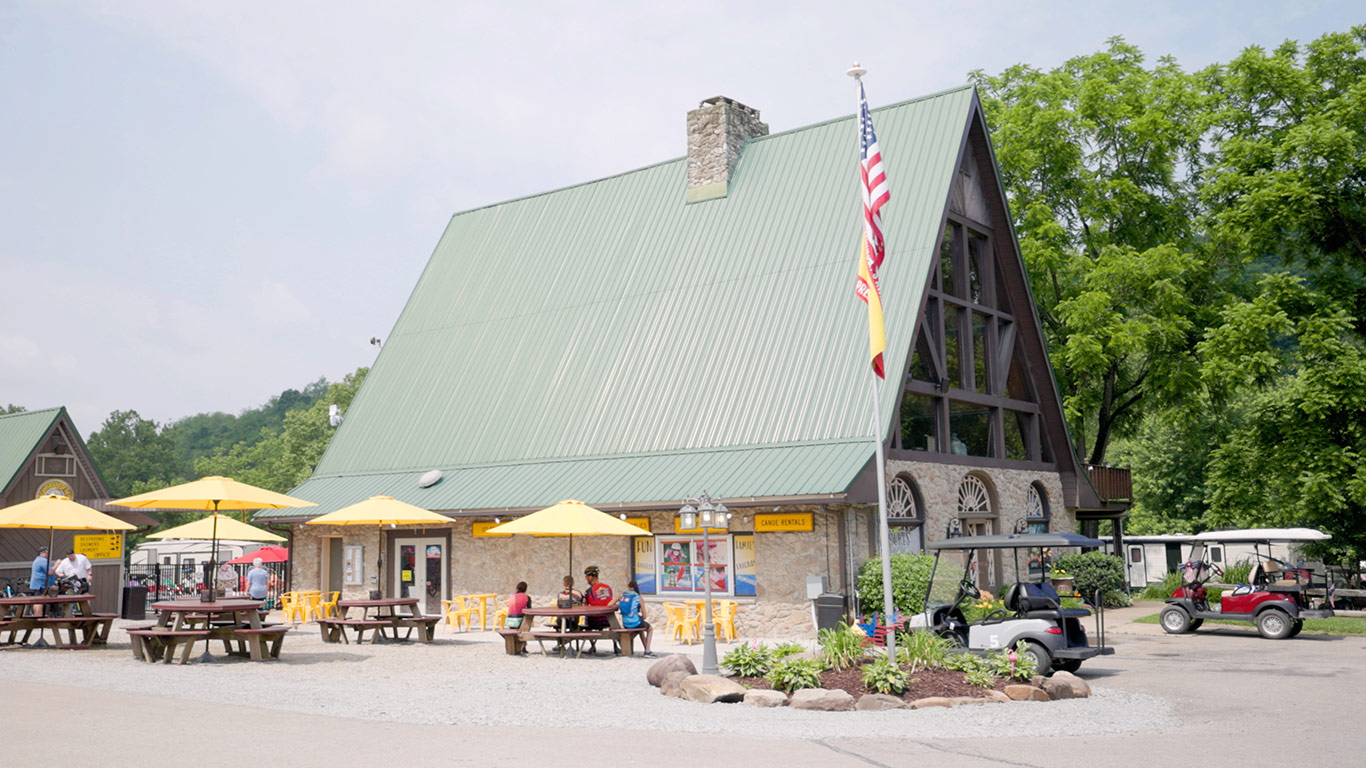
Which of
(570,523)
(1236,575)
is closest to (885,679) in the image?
(570,523)

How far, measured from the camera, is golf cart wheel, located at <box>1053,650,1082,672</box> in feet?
48.8

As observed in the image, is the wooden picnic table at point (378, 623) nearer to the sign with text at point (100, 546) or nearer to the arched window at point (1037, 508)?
the arched window at point (1037, 508)

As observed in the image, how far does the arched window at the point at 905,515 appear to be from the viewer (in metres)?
20.9

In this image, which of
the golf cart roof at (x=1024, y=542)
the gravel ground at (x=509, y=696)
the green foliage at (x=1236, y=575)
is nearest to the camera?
the gravel ground at (x=509, y=696)

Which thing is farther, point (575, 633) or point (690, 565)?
point (690, 565)

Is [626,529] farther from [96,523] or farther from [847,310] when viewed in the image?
[96,523]

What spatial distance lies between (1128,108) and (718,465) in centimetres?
1833

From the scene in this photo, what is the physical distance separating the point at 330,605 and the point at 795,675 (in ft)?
49.3

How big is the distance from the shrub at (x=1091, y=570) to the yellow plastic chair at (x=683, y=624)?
423 inches

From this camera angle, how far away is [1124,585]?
97.6 feet

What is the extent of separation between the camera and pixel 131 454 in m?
94.4

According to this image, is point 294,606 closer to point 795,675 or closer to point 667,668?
point 667,668

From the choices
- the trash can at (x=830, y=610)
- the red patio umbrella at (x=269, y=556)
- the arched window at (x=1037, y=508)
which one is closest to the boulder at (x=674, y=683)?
the trash can at (x=830, y=610)

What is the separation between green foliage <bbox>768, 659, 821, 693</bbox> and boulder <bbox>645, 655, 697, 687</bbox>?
1.11 metres
